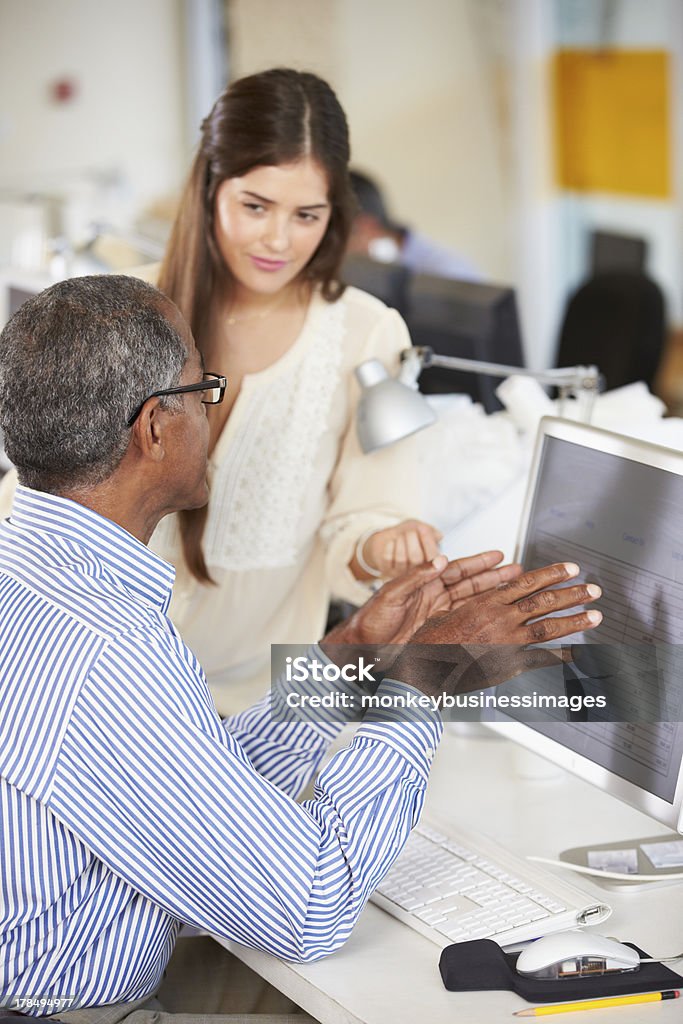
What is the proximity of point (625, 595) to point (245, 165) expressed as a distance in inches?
30.8

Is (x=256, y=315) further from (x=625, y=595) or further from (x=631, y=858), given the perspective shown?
(x=631, y=858)

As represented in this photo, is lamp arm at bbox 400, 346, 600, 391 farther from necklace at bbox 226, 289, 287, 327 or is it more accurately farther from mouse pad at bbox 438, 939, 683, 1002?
mouse pad at bbox 438, 939, 683, 1002

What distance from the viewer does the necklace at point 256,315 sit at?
175cm

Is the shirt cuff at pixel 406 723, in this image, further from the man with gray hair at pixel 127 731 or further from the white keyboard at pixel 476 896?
the white keyboard at pixel 476 896

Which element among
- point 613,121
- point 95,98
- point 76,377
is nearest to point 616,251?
point 613,121

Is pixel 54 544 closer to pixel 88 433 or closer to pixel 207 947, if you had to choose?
pixel 88 433

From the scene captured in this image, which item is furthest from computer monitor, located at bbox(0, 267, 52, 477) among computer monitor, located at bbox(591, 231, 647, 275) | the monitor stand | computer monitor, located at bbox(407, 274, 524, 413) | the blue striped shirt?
computer monitor, located at bbox(591, 231, 647, 275)

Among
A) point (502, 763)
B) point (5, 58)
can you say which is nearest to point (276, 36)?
point (5, 58)

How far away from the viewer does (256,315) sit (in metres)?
1.77

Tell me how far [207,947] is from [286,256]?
878 millimetres

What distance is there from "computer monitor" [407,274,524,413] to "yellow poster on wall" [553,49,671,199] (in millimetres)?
2814

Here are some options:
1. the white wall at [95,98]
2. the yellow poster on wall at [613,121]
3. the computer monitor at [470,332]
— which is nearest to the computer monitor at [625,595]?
the computer monitor at [470,332]

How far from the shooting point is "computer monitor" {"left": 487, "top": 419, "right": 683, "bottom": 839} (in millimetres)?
1175

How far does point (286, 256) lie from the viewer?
1659mm
